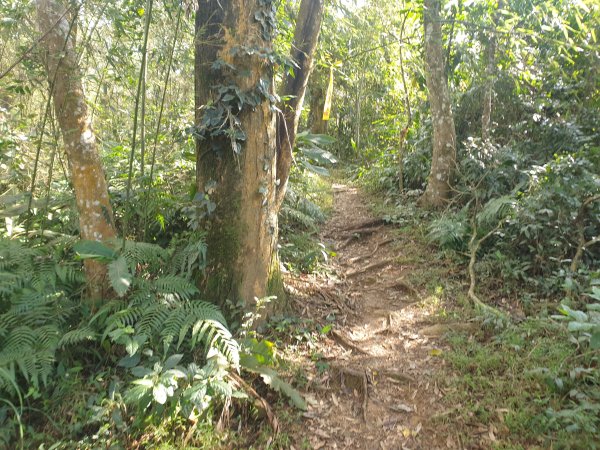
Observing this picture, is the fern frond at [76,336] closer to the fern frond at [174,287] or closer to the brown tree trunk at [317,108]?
the fern frond at [174,287]

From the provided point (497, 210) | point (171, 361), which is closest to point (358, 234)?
point (497, 210)

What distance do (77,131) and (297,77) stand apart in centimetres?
243

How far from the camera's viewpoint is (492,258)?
17.2 ft

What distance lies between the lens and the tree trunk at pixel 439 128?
7086 mm

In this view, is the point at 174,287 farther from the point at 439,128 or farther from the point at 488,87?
the point at 488,87

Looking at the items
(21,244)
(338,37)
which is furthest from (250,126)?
(338,37)

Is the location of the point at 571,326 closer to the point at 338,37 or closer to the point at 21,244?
the point at 21,244

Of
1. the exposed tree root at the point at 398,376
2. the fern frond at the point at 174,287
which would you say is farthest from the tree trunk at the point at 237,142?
the exposed tree root at the point at 398,376

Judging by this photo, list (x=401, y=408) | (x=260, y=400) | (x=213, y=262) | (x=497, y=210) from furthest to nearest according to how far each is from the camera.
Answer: (x=497, y=210) < (x=213, y=262) < (x=401, y=408) < (x=260, y=400)

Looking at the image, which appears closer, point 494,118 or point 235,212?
point 235,212

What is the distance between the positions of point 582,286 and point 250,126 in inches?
156

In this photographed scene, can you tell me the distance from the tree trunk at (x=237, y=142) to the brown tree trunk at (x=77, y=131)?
36.3 inches

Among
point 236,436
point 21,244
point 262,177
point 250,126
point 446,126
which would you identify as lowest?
point 236,436

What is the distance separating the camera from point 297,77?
15.1 ft
